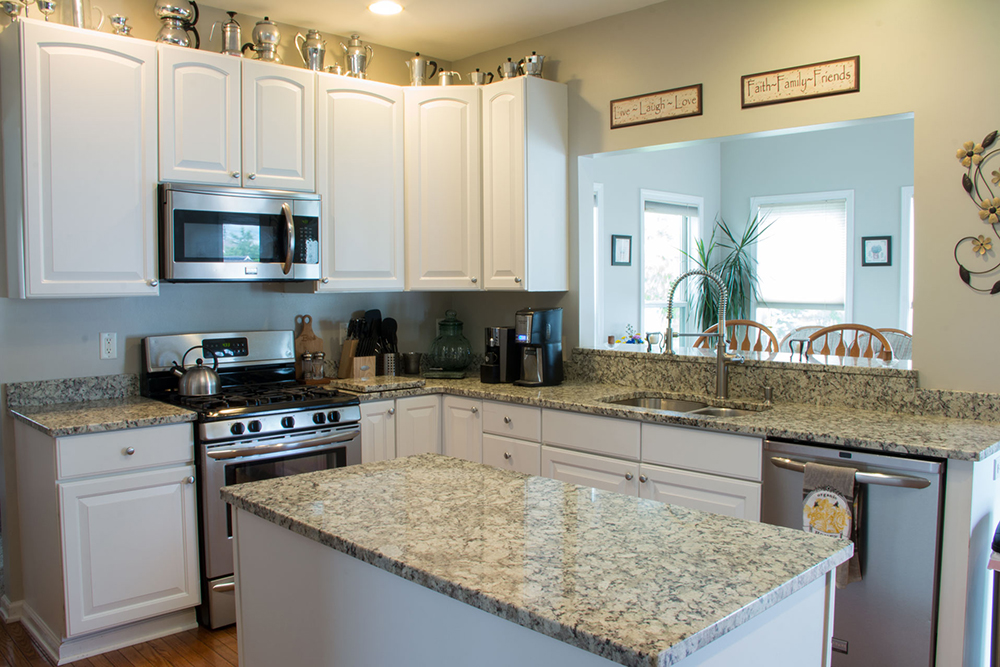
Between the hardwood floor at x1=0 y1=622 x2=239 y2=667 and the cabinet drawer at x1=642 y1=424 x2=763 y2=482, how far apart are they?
176 centimetres

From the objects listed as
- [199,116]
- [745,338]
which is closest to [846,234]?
[745,338]

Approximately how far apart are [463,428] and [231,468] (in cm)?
111

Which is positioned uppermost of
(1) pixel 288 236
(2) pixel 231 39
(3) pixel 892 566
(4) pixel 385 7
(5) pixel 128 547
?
(4) pixel 385 7

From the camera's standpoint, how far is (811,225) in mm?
6742

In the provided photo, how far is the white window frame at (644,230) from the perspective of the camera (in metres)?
6.39

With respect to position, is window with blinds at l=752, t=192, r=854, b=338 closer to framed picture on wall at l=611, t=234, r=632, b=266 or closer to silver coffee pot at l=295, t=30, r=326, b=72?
framed picture on wall at l=611, t=234, r=632, b=266

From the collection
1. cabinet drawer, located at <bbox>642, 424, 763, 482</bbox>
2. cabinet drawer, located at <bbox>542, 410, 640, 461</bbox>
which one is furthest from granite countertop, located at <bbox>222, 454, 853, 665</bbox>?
cabinet drawer, located at <bbox>542, 410, 640, 461</bbox>

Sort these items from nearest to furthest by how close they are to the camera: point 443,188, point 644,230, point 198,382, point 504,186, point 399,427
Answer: point 198,382, point 399,427, point 504,186, point 443,188, point 644,230

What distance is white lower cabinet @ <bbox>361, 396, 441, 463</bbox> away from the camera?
351cm

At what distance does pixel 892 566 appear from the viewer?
2.29m

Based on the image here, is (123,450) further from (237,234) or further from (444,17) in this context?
(444,17)

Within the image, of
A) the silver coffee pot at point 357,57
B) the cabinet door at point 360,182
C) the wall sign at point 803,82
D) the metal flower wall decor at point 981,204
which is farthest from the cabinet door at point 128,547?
the metal flower wall decor at point 981,204

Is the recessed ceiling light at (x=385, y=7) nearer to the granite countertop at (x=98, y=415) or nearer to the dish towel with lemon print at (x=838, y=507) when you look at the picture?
the granite countertop at (x=98, y=415)

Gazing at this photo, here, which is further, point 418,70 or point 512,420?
point 418,70
